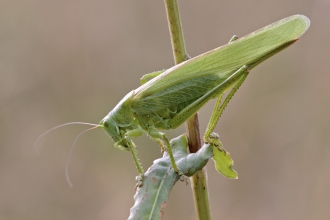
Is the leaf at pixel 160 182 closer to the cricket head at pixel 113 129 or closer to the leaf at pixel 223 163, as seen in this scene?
the leaf at pixel 223 163

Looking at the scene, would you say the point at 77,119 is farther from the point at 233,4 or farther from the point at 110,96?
the point at 233,4

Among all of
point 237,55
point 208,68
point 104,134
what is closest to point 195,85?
point 208,68

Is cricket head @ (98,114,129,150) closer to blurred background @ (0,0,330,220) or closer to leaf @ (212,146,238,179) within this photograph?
leaf @ (212,146,238,179)

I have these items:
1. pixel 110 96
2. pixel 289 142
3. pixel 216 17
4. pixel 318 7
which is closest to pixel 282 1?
pixel 318 7

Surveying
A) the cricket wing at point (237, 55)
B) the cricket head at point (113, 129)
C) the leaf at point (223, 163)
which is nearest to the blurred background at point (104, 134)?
the cricket head at point (113, 129)

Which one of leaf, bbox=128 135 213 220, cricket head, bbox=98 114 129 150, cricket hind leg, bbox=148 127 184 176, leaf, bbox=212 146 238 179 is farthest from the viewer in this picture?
cricket head, bbox=98 114 129 150

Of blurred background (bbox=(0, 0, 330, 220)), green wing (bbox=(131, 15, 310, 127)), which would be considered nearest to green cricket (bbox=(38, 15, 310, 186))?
green wing (bbox=(131, 15, 310, 127))
